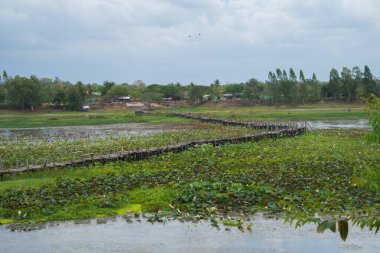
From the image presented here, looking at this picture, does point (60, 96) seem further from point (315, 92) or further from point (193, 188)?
point (193, 188)

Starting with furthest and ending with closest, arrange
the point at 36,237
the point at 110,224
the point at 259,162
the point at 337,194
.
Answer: the point at 259,162, the point at 337,194, the point at 110,224, the point at 36,237

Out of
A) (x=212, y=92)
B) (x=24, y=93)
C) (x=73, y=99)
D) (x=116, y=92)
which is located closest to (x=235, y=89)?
(x=212, y=92)

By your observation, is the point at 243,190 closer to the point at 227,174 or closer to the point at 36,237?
A: the point at 227,174

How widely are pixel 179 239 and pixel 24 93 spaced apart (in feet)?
291

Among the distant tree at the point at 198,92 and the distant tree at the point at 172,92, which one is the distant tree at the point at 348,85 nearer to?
the distant tree at the point at 198,92

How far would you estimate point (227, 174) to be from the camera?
22297mm

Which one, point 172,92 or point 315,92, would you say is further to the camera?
point 172,92

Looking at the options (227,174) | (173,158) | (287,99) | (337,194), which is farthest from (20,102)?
(337,194)

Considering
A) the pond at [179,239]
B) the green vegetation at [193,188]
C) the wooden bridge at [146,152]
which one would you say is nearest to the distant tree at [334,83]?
the wooden bridge at [146,152]

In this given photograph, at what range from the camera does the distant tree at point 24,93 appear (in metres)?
95.9

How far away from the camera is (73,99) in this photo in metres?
105

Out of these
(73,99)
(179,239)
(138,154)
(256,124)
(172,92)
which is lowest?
(256,124)

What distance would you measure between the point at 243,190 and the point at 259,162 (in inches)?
321

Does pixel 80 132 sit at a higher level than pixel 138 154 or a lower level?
lower
